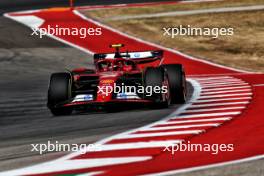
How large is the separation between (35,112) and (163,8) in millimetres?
23130

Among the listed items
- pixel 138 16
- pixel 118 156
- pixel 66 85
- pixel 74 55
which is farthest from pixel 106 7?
pixel 118 156

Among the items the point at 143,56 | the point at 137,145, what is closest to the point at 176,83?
the point at 143,56

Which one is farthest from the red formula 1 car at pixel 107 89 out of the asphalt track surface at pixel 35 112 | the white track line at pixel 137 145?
the white track line at pixel 137 145

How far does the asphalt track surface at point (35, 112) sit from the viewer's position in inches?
457

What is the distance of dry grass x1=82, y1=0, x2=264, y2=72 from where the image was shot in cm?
3058

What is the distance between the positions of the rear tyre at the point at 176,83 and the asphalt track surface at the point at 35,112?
4.14 ft

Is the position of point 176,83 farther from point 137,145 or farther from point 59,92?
point 137,145

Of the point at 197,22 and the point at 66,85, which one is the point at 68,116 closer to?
the point at 66,85

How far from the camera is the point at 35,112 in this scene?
1677 centimetres

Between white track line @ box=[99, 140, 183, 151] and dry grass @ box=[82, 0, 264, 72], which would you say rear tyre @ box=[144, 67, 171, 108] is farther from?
dry grass @ box=[82, 0, 264, 72]

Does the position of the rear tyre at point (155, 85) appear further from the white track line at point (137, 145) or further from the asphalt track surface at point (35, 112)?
the white track line at point (137, 145)

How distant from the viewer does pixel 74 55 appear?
29484mm

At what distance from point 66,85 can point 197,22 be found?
20638 mm

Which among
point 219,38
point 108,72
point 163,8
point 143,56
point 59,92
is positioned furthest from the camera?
→ point 163,8
